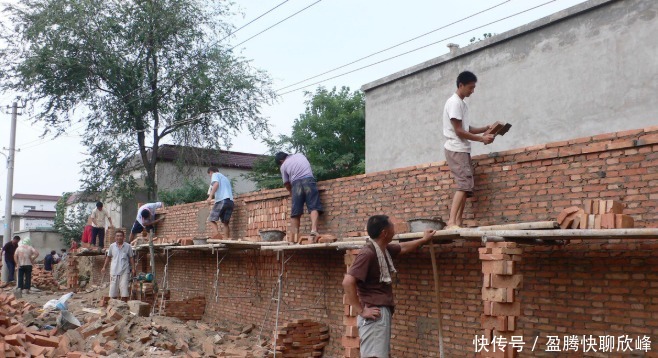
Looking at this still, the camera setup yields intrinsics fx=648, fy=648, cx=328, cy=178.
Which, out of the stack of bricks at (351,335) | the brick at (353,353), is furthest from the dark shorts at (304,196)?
the brick at (353,353)

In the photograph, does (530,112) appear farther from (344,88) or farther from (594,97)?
(344,88)

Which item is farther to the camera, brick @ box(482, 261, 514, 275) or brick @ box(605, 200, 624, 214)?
brick @ box(482, 261, 514, 275)

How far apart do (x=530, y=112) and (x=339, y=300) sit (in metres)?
5.56

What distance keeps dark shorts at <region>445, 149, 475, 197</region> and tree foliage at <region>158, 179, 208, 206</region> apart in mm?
17470

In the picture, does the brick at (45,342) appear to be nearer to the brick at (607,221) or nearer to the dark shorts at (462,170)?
the dark shorts at (462,170)

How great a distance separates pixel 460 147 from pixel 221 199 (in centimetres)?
678

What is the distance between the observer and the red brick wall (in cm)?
591

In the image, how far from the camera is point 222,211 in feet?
42.9

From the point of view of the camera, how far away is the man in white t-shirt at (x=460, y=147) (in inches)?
283

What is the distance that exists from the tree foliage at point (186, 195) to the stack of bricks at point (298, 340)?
1447 centimetres

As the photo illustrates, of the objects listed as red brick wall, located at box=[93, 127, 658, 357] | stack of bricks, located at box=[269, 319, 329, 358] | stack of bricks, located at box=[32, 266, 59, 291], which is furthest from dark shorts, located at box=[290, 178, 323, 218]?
stack of bricks, located at box=[32, 266, 59, 291]

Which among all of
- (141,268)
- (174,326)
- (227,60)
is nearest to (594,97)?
(174,326)

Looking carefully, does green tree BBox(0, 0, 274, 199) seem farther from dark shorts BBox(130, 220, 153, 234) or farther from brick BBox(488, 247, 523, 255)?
brick BBox(488, 247, 523, 255)

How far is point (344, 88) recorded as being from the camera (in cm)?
2494
